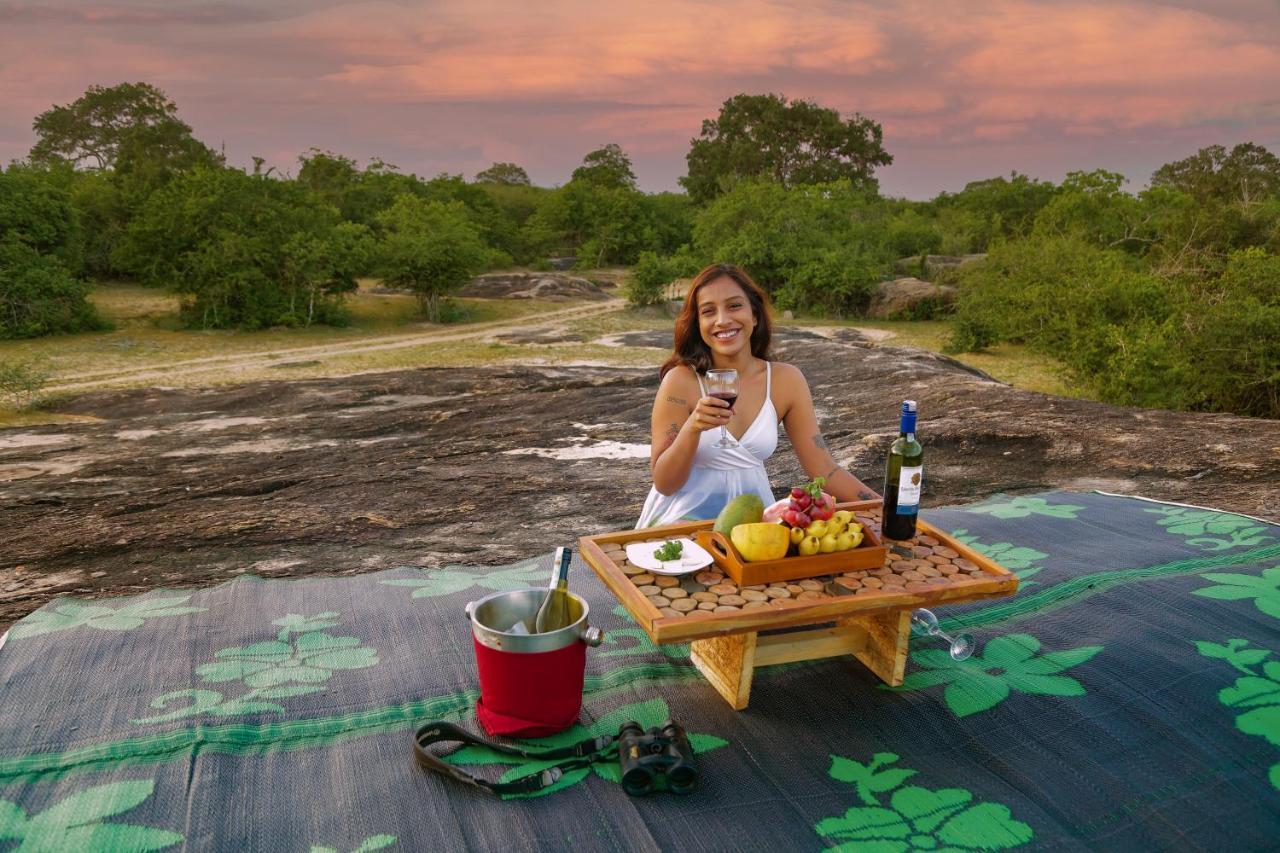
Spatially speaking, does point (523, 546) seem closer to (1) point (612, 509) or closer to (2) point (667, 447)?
(1) point (612, 509)

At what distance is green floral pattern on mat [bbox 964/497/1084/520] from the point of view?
15.7ft

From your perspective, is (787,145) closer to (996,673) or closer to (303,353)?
(303,353)

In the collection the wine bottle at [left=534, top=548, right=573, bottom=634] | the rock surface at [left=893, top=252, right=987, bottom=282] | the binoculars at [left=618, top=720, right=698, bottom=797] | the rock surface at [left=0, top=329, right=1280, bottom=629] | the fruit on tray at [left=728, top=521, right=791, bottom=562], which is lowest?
the rock surface at [left=0, top=329, right=1280, bottom=629]

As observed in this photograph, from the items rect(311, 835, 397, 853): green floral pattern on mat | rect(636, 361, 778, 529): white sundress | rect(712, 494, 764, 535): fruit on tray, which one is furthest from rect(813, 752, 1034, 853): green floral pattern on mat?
rect(636, 361, 778, 529): white sundress

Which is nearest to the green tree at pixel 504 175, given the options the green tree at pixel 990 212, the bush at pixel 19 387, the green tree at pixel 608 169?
the green tree at pixel 608 169

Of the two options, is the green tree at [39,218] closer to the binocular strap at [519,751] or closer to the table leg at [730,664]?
the binocular strap at [519,751]

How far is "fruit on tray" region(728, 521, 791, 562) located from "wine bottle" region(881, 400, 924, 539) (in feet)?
1.28

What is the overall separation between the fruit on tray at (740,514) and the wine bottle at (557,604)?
47 centimetres

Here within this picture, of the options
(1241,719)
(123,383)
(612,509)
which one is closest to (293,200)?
(123,383)

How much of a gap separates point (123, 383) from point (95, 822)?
535 inches

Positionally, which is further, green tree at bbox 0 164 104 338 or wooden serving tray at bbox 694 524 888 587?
green tree at bbox 0 164 104 338

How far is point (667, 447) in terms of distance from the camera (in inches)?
136

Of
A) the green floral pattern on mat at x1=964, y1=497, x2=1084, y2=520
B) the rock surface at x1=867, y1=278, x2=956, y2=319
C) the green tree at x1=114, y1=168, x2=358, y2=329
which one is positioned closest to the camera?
the green floral pattern on mat at x1=964, y1=497, x2=1084, y2=520

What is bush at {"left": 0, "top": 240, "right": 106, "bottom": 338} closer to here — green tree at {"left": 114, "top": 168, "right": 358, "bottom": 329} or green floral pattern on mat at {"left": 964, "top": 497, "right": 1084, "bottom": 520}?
green tree at {"left": 114, "top": 168, "right": 358, "bottom": 329}
